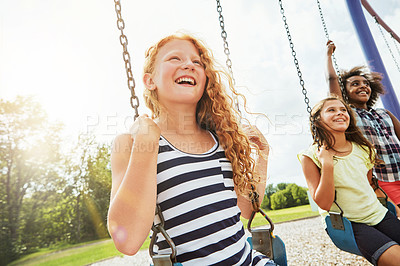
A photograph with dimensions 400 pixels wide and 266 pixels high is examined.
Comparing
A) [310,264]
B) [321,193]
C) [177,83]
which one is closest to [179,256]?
[177,83]

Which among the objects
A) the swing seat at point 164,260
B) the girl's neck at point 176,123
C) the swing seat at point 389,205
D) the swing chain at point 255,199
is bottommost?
the swing seat at point 389,205

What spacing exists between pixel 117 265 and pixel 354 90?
651 cm

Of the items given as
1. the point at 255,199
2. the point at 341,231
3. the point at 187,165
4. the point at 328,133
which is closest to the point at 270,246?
the point at 255,199

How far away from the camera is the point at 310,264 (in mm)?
3943

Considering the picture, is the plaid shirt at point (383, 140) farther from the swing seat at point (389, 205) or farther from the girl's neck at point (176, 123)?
the girl's neck at point (176, 123)

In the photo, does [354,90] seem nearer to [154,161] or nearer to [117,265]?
[154,161]

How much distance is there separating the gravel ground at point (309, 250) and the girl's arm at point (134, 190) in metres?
2.88

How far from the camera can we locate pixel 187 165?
1222 millimetres

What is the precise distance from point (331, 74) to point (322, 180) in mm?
1600

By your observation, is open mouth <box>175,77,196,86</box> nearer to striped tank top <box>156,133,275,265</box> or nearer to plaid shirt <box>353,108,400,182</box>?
striped tank top <box>156,133,275,265</box>

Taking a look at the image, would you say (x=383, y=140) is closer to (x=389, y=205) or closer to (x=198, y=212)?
(x=389, y=205)

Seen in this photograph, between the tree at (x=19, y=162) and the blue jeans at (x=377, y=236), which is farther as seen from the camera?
the tree at (x=19, y=162)

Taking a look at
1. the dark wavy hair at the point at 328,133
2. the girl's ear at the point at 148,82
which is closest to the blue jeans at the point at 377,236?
the dark wavy hair at the point at 328,133

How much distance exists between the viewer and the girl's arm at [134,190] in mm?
946
